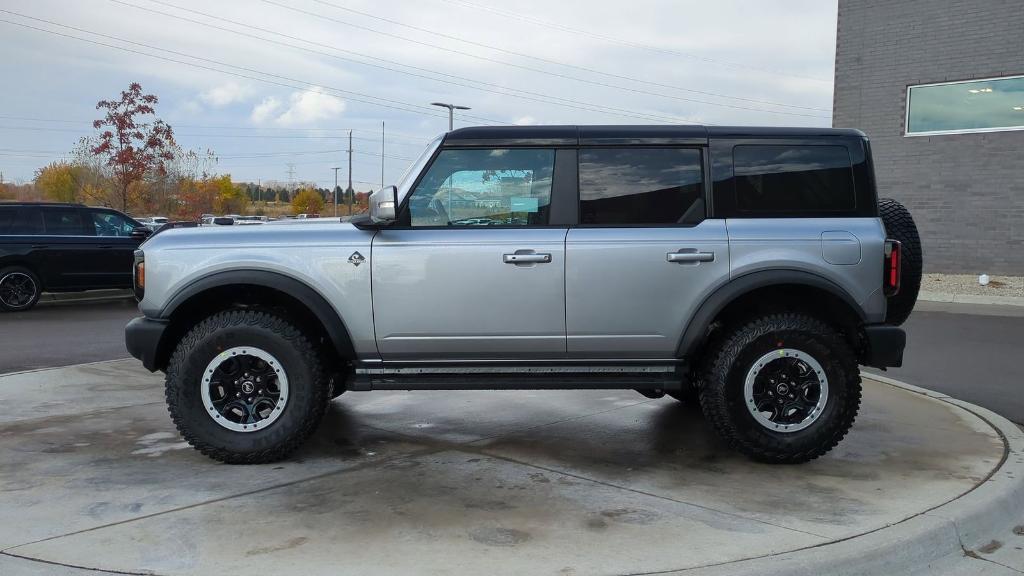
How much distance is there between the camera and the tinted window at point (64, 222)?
47.9ft

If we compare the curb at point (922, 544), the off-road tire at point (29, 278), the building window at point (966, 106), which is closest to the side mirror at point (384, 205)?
the curb at point (922, 544)

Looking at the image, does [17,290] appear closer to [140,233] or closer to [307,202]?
[140,233]

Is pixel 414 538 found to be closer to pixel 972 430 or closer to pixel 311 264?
pixel 311 264

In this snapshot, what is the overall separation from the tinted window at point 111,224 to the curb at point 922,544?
14.1 m

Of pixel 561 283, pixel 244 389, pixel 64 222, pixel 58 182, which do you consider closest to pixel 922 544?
pixel 561 283

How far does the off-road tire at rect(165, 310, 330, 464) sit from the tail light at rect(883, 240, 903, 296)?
3.48 m

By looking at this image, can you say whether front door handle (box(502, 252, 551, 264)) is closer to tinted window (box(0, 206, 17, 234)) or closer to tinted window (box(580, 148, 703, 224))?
tinted window (box(580, 148, 703, 224))

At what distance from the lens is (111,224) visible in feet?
50.1

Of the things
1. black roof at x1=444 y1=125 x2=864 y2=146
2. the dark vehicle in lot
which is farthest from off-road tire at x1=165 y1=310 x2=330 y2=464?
the dark vehicle in lot

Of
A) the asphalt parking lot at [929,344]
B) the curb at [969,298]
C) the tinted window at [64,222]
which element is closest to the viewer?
the asphalt parking lot at [929,344]

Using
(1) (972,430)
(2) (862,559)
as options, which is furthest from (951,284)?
(2) (862,559)

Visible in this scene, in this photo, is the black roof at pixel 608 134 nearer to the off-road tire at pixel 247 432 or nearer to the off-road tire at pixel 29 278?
the off-road tire at pixel 247 432

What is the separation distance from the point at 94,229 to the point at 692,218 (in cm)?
1270

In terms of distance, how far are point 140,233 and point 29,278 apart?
1.82m
